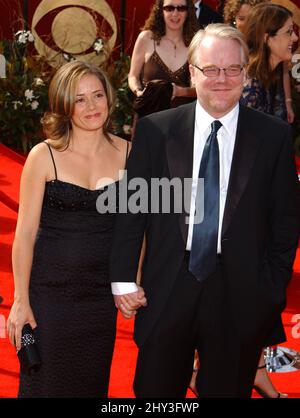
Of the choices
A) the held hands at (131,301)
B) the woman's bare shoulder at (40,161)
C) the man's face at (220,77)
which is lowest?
the held hands at (131,301)

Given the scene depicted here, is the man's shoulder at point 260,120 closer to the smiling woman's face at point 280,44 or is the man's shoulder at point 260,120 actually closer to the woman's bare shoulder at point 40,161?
the woman's bare shoulder at point 40,161

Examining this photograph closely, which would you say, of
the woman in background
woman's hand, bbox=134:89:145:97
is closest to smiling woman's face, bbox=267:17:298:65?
the woman in background

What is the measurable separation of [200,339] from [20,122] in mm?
5542

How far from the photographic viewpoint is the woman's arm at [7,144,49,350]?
321 centimetres

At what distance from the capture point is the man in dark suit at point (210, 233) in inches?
117

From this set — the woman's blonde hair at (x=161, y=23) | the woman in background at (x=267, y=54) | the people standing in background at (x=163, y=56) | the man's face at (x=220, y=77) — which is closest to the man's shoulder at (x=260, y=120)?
the man's face at (x=220, y=77)

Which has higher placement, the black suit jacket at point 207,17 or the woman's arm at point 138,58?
the black suit jacket at point 207,17

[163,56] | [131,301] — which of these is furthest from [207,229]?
[163,56]

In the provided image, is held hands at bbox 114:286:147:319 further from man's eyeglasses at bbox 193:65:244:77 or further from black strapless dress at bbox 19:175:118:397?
man's eyeglasses at bbox 193:65:244:77

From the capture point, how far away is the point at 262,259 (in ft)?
10.2

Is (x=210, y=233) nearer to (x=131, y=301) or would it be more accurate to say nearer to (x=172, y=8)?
(x=131, y=301)

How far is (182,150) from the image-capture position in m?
3.03

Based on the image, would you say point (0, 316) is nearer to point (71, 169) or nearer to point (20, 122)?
point (71, 169)

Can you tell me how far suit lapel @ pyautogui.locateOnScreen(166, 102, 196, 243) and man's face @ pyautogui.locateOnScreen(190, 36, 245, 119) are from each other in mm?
117
